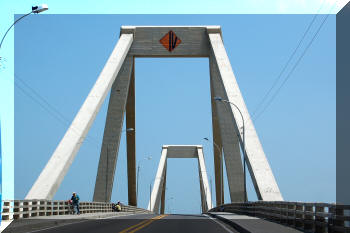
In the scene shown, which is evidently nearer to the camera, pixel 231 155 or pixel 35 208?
pixel 35 208

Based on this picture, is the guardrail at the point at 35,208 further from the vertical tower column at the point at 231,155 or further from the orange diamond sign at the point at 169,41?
the orange diamond sign at the point at 169,41

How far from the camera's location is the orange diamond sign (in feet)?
169

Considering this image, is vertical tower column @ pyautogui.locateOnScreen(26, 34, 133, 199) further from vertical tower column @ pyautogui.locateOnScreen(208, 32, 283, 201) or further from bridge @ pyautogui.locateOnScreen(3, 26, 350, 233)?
vertical tower column @ pyautogui.locateOnScreen(208, 32, 283, 201)

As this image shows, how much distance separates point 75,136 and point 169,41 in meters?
17.6

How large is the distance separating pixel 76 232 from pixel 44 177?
17.8 meters

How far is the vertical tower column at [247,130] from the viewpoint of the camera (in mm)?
33875

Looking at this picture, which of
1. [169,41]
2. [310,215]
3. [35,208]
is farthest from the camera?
[169,41]

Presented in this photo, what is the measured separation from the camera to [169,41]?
169 feet

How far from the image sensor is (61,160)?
34719 millimetres

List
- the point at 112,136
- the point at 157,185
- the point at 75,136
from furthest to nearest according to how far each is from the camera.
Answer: the point at 157,185, the point at 112,136, the point at 75,136

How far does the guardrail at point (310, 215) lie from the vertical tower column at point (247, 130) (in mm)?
9074

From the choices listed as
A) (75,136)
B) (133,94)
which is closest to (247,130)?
(75,136)

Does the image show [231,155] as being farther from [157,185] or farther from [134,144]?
[157,185]

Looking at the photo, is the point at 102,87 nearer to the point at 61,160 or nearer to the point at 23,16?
the point at 61,160
